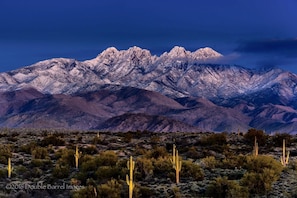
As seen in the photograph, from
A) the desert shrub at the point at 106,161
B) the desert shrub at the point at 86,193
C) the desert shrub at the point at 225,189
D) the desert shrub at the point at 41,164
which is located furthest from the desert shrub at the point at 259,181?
the desert shrub at the point at 41,164

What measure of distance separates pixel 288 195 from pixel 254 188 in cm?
145

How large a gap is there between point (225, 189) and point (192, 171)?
3711 mm

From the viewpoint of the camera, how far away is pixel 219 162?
2591cm

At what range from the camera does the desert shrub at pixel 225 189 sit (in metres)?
19.0

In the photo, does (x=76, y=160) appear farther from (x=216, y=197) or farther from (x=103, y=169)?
(x=216, y=197)

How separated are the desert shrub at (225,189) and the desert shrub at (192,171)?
2.41 meters

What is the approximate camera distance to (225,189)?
19.6m

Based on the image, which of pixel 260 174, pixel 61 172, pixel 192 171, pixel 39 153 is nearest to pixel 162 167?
pixel 192 171

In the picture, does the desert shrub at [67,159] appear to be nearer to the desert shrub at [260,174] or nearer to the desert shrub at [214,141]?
the desert shrub at [260,174]

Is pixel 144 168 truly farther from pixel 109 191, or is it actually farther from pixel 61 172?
pixel 109 191

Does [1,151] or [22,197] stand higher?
[1,151]

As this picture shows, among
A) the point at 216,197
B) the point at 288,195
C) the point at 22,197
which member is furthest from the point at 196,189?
the point at 22,197

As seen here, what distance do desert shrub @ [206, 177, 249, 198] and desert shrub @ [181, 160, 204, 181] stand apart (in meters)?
2.41

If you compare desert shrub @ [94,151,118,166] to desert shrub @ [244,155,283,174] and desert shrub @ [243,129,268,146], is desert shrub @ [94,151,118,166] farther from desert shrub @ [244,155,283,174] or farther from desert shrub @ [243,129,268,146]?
desert shrub @ [243,129,268,146]
